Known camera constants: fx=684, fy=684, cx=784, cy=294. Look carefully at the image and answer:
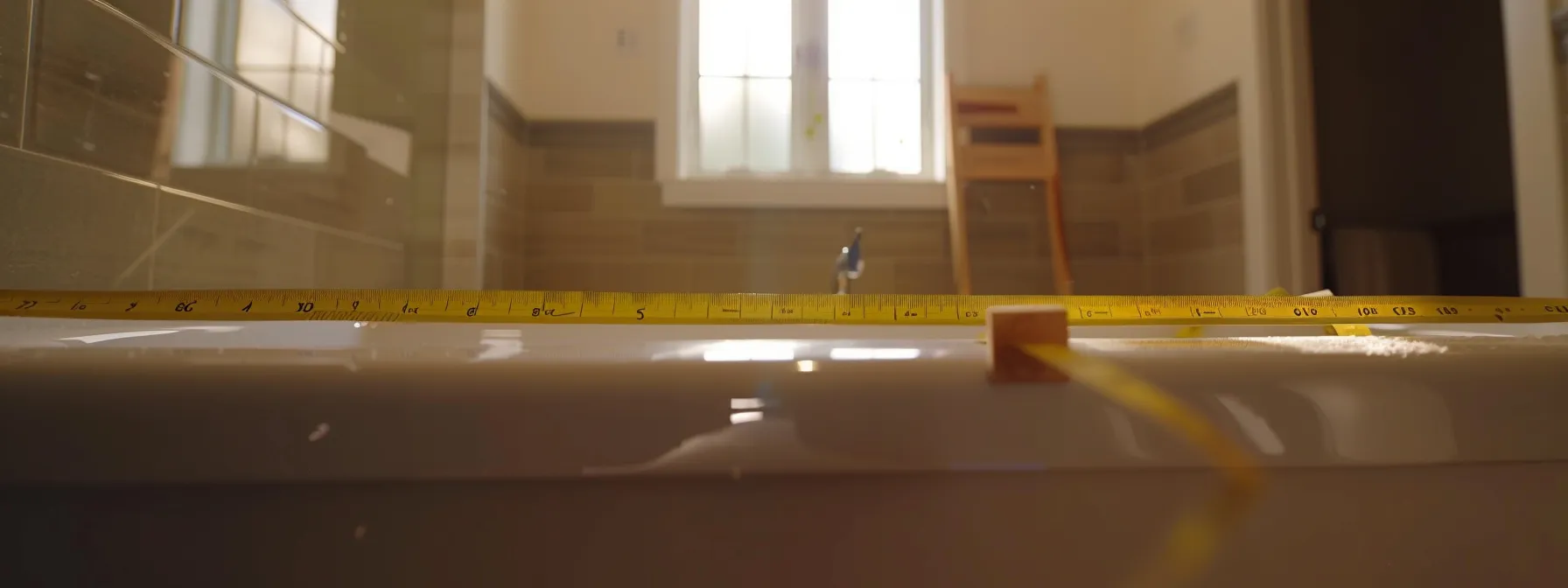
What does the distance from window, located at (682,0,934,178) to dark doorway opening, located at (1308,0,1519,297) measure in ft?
3.00

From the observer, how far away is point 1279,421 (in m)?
0.29

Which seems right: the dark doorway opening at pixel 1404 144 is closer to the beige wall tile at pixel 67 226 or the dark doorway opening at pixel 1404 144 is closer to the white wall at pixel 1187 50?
the white wall at pixel 1187 50

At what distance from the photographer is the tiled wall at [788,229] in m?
1.80

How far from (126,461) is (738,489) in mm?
238

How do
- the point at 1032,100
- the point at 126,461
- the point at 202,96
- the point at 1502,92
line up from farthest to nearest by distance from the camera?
the point at 1032,100, the point at 1502,92, the point at 202,96, the point at 126,461

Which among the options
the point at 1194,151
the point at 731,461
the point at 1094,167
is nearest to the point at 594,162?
the point at 1094,167

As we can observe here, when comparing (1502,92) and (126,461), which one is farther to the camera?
(1502,92)

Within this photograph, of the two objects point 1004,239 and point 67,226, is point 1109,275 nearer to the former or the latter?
point 1004,239

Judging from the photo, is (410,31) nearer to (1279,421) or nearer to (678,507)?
(678,507)

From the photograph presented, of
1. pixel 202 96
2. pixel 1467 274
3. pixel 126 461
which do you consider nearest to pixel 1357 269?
pixel 1467 274

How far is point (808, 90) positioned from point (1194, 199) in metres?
1.04

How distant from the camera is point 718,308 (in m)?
0.51

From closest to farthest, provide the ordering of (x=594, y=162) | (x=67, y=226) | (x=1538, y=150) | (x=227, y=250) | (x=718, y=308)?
(x=718, y=308), (x=67, y=226), (x=227, y=250), (x=1538, y=150), (x=594, y=162)

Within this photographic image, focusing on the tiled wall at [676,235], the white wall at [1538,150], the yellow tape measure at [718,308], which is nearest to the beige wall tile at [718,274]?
the tiled wall at [676,235]
